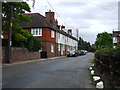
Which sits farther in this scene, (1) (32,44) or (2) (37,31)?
(2) (37,31)

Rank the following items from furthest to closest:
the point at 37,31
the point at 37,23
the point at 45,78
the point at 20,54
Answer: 1. the point at 37,23
2. the point at 37,31
3. the point at 20,54
4. the point at 45,78

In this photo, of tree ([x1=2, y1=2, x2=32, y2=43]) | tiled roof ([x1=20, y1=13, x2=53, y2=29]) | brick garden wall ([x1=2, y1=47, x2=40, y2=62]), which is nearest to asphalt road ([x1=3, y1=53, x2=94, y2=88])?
brick garden wall ([x1=2, y1=47, x2=40, y2=62])

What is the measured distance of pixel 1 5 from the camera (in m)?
23.0

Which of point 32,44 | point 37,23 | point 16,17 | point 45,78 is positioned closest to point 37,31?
point 37,23

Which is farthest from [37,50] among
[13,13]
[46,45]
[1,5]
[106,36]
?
[106,36]

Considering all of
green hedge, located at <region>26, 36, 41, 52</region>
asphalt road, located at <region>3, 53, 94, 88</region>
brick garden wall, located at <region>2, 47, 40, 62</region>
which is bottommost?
asphalt road, located at <region>3, 53, 94, 88</region>

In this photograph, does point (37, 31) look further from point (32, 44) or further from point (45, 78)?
point (45, 78)

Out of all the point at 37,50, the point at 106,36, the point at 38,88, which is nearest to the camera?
the point at 38,88

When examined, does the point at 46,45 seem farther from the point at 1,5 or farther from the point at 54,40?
the point at 1,5

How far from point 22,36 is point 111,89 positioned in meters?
19.7

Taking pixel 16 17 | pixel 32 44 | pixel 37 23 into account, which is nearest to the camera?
pixel 16 17

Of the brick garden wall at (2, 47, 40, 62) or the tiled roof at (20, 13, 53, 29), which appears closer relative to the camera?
the brick garden wall at (2, 47, 40, 62)

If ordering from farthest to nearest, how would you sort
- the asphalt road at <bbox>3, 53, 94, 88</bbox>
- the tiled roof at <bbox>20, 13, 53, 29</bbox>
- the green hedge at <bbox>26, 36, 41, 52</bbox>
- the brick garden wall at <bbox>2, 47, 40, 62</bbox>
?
the tiled roof at <bbox>20, 13, 53, 29</bbox> < the green hedge at <bbox>26, 36, 41, 52</bbox> < the brick garden wall at <bbox>2, 47, 40, 62</bbox> < the asphalt road at <bbox>3, 53, 94, 88</bbox>

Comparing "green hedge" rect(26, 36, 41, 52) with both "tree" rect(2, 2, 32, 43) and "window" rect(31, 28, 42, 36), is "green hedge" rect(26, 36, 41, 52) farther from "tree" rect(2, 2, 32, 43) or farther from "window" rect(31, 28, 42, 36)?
"window" rect(31, 28, 42, 36)
